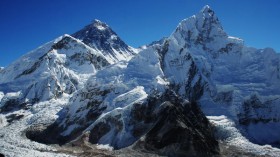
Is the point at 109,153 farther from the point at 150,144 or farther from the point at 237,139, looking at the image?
the point at 237,139

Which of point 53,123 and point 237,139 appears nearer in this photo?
point 237,139

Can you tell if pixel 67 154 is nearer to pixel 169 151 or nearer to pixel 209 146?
pixel 169 151

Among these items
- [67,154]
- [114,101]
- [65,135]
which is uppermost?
[114,101]

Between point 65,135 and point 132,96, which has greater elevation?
point 132,96

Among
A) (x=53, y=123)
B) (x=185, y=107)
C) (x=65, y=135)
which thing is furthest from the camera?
(x=53, y=123)

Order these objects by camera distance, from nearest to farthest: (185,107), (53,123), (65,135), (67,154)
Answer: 1. (67,154)
2. (185,107)
3. (65,135)
4. (53,123)

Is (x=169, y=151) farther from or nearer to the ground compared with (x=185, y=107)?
nearer to the ground

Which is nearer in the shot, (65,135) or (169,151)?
(169,151)

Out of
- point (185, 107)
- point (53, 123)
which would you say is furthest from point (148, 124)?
point (53, 123)

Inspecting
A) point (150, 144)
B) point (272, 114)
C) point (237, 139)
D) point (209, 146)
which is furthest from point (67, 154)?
point (272, 114)
